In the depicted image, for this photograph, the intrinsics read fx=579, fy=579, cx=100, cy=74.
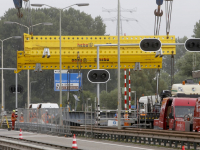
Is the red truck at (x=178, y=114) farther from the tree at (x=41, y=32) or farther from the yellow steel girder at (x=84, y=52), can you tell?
the tree at (x=41, y=32)

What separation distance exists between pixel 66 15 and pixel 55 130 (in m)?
85.0

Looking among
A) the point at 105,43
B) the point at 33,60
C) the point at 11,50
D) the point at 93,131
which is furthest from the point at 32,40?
the point at 11,50

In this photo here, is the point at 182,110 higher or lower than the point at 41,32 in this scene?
lower

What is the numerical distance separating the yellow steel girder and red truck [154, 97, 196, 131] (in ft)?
20.3

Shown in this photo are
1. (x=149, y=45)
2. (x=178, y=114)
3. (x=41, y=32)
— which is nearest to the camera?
(x=178, y=114)

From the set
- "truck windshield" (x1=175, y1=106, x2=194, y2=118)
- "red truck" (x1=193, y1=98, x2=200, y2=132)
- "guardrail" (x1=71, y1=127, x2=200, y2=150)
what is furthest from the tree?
"red truck" (x1=193, y1=98, x2=200, y2=132)

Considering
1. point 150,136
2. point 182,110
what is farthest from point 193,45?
point 150,136

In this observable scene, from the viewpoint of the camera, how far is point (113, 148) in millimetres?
21922

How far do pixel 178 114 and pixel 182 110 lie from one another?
1.13 feet

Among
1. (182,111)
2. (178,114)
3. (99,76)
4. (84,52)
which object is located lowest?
(178,114)

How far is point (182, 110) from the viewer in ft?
97.2

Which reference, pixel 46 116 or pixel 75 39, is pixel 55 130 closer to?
pixel 46 116

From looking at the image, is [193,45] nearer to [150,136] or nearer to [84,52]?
[150,136]

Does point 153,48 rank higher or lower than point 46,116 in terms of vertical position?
higher
